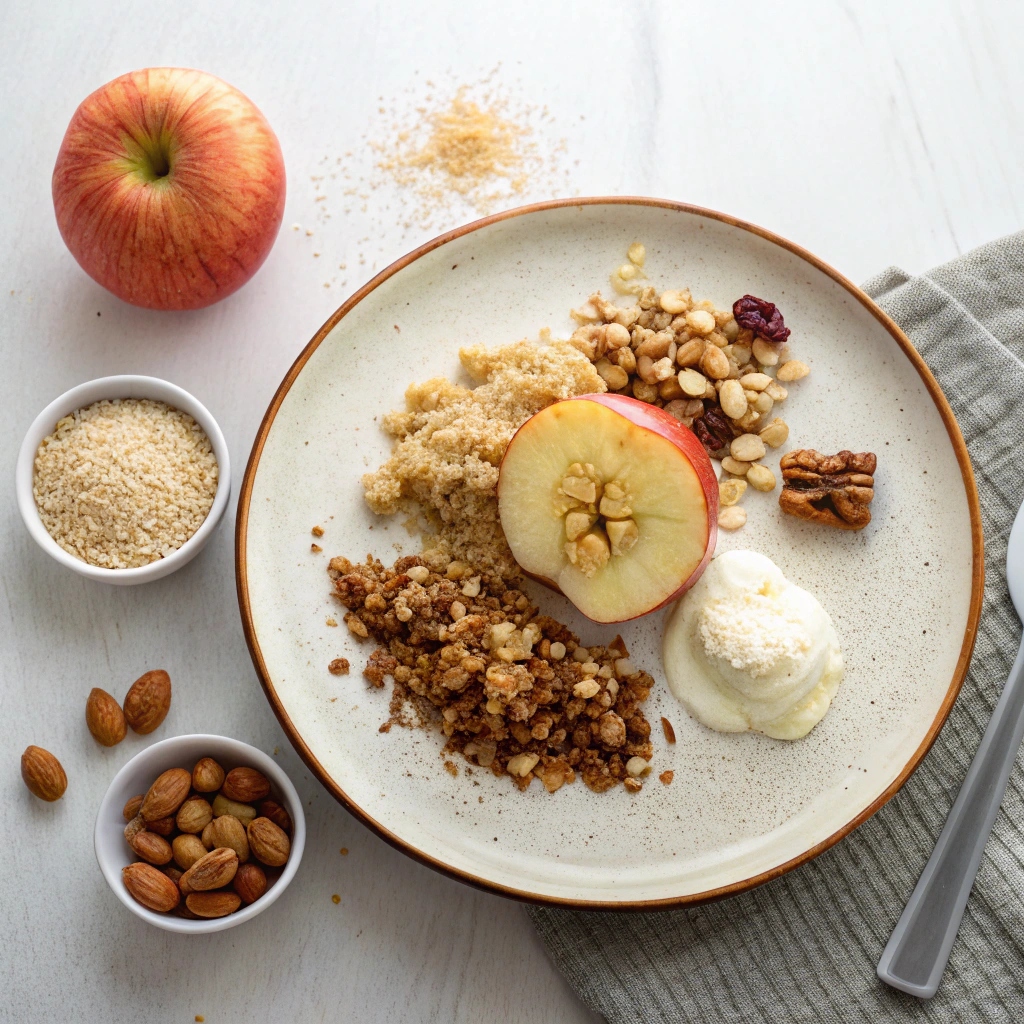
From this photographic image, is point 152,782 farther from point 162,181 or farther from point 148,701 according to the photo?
point 162,181

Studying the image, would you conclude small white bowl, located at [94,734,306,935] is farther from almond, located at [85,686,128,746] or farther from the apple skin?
the apple skin

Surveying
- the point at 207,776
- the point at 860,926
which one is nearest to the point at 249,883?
the point at 207,776

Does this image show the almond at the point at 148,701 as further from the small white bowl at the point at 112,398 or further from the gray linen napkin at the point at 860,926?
the gray linen napkin at the point at 860,926

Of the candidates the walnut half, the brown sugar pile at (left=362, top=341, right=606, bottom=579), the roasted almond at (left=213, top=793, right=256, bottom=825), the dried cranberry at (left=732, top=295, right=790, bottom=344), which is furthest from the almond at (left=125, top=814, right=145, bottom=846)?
the dried cranberry at (left=732, top=295, right=790, bottom=344)

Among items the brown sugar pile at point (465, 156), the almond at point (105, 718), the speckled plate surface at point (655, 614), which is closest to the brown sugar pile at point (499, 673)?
the speckled plate surface at point (655, 614)

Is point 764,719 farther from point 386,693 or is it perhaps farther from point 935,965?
point 386,693

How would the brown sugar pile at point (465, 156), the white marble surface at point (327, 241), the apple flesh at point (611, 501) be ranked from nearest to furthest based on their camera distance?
the apple flesh at point (611, 501) → the white marble surface at point (327, 241) → the brown sugar pile at point (465, 156)

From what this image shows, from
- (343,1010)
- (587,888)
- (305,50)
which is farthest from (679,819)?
(305,50)

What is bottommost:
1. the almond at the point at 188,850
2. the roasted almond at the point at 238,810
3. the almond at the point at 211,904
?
the almond at the point at 211,904
